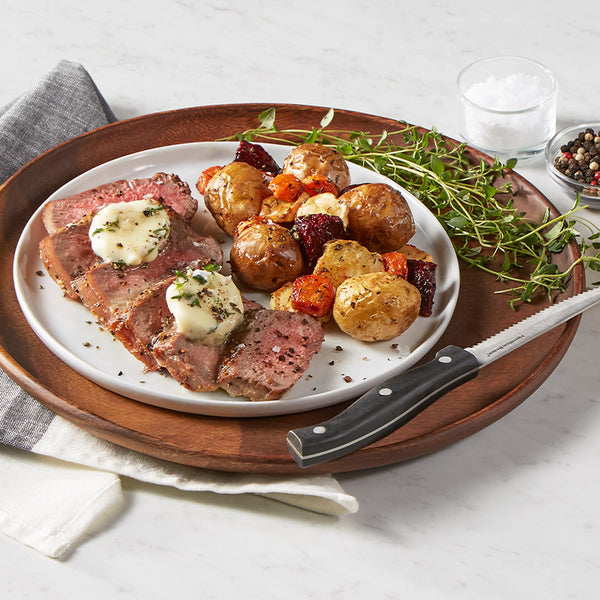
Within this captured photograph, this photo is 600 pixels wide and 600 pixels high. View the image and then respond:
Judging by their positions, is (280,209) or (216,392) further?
(280,209)

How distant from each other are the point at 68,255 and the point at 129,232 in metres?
0.23

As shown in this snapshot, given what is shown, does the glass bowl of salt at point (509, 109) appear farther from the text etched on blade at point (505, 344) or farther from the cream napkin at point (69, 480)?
the cream napkin at point (69, 480)

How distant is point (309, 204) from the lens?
10.3 feet

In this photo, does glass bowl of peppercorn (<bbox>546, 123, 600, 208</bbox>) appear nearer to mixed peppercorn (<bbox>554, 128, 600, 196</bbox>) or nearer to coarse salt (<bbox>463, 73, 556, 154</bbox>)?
mixed peppercorn (<bbox>554, 128, 600, 196</bbox>)

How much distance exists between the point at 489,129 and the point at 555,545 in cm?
208

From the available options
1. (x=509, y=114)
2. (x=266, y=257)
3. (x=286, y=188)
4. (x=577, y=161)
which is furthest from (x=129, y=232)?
(x=577, y=161)

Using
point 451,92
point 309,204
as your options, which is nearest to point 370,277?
point 309,204

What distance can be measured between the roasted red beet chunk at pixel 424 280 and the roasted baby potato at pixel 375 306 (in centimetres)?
14

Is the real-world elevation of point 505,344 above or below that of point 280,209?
below

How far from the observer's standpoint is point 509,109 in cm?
403

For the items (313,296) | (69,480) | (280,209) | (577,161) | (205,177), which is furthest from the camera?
(577,161)

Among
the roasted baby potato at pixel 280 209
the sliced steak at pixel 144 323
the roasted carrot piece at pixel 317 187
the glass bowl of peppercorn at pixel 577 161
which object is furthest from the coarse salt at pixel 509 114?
the sliced steak at pixel 144 323

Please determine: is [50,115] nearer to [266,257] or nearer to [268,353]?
[266,257]

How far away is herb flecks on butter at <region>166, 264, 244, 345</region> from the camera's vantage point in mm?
2711
